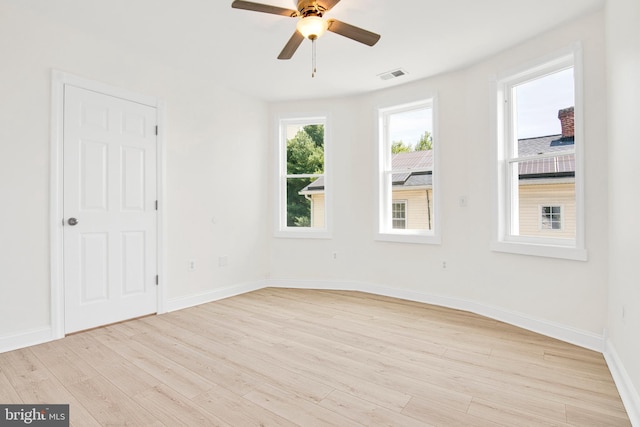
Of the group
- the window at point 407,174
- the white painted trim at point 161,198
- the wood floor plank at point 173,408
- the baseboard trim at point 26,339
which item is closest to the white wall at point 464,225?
the window at point 407,174

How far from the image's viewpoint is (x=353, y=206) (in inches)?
187

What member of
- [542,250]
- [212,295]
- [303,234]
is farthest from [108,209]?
[542,250]

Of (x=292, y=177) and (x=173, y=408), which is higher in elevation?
(x=292, y=177)

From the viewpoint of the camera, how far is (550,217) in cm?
312

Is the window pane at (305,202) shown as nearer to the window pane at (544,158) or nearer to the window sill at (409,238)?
the window sill at (409,238)

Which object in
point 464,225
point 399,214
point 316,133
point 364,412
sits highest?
point 316,133

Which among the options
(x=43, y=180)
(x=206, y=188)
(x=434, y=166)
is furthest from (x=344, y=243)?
(x=43, y=180)

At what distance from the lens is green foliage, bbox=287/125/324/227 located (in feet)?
16.5

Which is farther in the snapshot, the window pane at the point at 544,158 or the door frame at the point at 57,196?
the window pane at the point at 544,158

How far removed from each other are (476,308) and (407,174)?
6.07ft

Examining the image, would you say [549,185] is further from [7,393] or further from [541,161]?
[7,393]

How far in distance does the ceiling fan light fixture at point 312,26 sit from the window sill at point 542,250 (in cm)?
267

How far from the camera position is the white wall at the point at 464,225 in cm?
271

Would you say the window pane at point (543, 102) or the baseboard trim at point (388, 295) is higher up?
the window pane at point (543, 102)
